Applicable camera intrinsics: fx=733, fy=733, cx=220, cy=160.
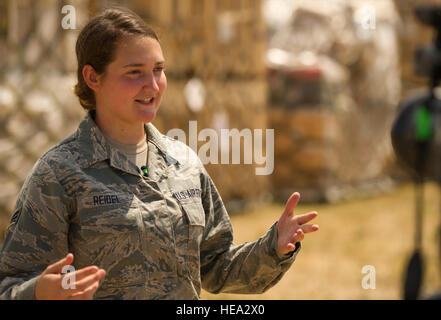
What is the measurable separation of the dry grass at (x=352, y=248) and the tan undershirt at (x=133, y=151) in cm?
175

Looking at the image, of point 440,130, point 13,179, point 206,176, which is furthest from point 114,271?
point 13,179

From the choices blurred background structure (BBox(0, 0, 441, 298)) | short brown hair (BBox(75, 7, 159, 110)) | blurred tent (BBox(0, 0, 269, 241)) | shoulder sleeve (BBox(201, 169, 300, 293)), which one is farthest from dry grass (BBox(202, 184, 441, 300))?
short brown hair (BBox(75, 7, 159, 110))

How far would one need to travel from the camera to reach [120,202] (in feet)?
5.76

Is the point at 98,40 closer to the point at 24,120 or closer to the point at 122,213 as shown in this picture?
the point at 122,213

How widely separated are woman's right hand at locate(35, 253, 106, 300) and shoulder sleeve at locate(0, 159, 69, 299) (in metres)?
0.12

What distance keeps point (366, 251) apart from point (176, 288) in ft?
14.1

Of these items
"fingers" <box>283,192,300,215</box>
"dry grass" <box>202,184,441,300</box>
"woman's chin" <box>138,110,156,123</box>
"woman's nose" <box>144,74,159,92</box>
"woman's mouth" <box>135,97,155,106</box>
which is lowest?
"dry grass" <box>202,184,441,300</box>

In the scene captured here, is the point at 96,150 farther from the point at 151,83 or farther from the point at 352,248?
the point at 352,248

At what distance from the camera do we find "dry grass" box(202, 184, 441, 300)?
4.79 m

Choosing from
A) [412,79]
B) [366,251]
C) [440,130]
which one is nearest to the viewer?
[440,130]

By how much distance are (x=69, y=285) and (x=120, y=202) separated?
28cm

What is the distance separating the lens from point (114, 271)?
1.76 m

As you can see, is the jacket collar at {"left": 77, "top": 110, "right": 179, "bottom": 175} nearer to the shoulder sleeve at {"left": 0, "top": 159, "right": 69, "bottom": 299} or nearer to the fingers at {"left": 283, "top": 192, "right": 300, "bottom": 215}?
the shoulder sleeve at {"left": 0, "top": 159, "right": 69, "bottom": 299}

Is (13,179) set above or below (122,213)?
below
